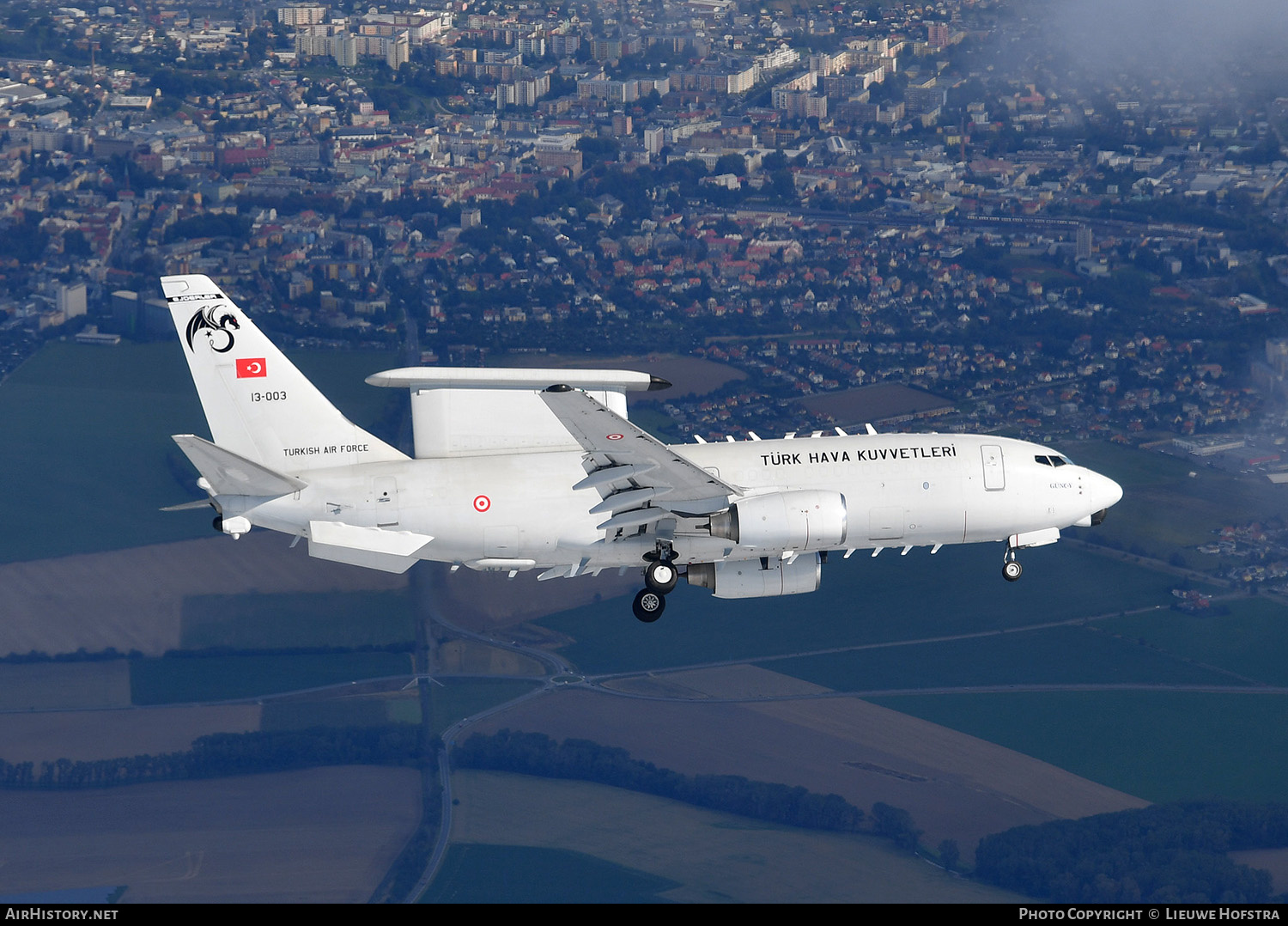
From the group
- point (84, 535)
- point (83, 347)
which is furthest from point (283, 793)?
point (83, 347)

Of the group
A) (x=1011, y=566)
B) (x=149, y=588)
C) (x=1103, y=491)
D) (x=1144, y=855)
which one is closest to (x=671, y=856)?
(x=1144, y=855)

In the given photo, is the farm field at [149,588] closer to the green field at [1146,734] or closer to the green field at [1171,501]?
the green field at [1146,734]

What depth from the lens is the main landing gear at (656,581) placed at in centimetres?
5266

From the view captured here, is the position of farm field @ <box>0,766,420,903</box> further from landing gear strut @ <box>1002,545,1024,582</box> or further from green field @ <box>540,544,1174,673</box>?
landing gear strut @ <box>1002,545,1024,582</box>

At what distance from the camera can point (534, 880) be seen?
100625 mm

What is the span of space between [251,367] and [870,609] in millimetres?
87217

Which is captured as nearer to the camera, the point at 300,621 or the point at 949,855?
the point at 949,855

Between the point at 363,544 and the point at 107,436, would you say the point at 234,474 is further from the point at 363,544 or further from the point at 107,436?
the point at 107,436

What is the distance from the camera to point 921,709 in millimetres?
119500

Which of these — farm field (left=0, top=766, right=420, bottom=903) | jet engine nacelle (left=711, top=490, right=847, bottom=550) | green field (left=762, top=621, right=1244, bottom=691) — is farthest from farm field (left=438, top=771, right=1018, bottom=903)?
jet engine nacelle (left=711, top=490, right=847, bottom=550)

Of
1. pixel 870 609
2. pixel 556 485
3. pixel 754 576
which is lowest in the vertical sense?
pixel 870 609

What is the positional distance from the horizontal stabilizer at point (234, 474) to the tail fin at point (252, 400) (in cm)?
195

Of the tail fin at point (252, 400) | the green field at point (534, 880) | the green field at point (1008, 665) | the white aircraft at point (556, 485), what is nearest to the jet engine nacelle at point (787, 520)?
the white aircraft at point (556, 485)

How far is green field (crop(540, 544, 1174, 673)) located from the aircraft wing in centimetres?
7344
